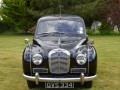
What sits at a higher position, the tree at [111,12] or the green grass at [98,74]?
the green grass at [98,74]

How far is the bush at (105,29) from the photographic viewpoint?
114 ft

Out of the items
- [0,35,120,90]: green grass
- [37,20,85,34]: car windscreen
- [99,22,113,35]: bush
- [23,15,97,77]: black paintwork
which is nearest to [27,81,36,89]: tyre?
[0,35,120,90]: green grass

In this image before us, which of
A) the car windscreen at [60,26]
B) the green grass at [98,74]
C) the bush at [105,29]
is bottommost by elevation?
the bush at [105,29]

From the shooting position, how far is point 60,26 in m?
9.47

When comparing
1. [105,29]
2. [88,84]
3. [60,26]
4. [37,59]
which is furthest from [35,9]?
[37,59]

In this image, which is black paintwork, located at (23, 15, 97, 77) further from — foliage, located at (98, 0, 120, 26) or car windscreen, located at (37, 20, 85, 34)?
foliage, located at (98, 0, 120, 26)

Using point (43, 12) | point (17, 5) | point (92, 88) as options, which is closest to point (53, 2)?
point (43, 12)

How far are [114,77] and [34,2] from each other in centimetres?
2655

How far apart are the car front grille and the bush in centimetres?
2745

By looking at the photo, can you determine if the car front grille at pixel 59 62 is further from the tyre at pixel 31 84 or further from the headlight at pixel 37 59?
the tyre at pixel 31 84

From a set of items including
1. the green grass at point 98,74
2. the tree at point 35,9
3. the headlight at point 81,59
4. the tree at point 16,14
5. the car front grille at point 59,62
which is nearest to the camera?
the car front grille at point 59,62

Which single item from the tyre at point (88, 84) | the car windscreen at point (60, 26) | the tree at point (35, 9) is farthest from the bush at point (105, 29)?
the tyre at point (88, 84)

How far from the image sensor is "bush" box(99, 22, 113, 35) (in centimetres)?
3478

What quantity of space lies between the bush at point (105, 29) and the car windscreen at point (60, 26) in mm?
25401
